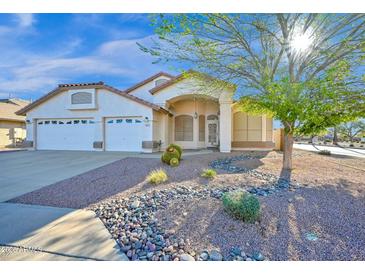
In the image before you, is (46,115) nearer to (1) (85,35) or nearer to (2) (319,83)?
(1) (85,35)

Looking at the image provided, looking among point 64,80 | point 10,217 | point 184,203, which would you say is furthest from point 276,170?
point 64,80

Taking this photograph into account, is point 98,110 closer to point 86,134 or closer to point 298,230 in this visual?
point 86,134

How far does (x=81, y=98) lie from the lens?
1568cm

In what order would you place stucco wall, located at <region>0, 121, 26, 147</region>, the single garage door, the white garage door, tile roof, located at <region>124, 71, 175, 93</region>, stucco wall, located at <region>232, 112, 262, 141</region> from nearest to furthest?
1. the white garage door
2. the single garage door
3. stucco wall, located at <region>232, 112, 262, 141</region>
4. tile roof, located at <region>124, 71, 175, 93</region>
5. stucco wall, located at <region>0, 121, 26, 147</region>

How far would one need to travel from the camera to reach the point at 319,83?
19.3 ft

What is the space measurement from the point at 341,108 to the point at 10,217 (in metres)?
9.27

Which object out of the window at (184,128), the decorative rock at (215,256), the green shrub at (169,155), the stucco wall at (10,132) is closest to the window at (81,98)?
the window at (184,128)

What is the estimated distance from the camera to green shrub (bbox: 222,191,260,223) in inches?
145

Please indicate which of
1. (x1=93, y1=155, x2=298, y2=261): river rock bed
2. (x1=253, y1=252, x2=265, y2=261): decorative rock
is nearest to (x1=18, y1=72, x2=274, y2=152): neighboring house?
(x1=93, y1=155, x2=298, y2=261): river rock bed

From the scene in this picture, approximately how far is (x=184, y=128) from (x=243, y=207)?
47.7 feet

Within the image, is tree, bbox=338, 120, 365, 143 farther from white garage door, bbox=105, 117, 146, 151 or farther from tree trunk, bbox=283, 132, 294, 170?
white garage door, bbox=105, 117, 146, 151

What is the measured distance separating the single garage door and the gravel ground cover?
32.9 ft

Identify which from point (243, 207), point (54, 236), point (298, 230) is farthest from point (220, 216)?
point (54, 236)

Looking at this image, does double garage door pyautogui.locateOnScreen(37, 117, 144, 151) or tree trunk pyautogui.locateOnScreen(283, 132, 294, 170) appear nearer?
tree trunk pyautogui.locateOnScreen(283, 132, 294, 170)
